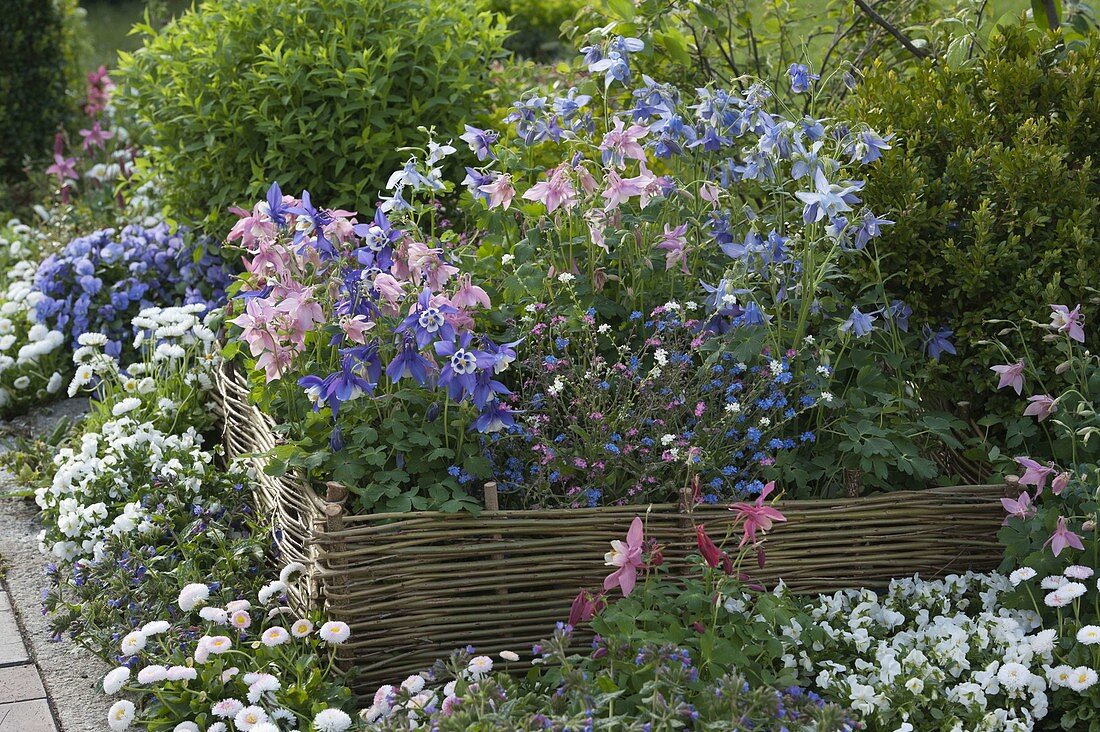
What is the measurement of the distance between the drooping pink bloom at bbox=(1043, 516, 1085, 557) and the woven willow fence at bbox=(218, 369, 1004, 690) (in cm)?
31

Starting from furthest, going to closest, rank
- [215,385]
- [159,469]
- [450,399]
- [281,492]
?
[215,385]
[159,469]
[281,492]
[450,399]

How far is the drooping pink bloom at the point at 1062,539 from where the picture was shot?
2350 millimetres

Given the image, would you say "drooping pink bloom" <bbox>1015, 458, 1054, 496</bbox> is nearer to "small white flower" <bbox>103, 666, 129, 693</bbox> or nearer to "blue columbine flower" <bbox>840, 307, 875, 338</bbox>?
"blue columbine flower" <bbox>840, 307, 875, 338</bbox>

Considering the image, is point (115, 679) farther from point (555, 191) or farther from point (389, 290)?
point (555, 191)

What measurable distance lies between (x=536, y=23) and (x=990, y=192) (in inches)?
234

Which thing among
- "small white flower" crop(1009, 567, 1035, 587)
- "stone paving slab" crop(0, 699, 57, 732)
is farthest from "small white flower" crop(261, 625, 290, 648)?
"small white flower" crop(1009, 567, 1035, 587)

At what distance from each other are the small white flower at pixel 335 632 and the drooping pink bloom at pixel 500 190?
106 centimetres

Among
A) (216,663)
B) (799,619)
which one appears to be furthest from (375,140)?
(799,619)

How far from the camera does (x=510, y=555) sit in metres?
2.51

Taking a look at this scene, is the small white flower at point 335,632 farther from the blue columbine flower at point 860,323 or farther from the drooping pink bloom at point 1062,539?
the drooping pink bloom at point 1062,539

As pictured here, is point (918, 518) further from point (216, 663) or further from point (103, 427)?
point (103, 427)

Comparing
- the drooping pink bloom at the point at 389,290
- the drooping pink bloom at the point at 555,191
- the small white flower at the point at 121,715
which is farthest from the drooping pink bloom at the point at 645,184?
the small white flower at the point at 121,715

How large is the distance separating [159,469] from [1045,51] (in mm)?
2668

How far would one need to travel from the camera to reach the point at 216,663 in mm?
2441
